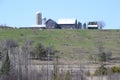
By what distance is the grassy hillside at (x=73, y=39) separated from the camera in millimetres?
63328

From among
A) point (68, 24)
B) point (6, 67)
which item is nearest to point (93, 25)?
point (68, 24)

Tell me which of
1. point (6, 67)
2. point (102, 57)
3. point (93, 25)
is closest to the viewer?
point (6, 67)

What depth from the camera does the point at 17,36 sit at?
70500mm

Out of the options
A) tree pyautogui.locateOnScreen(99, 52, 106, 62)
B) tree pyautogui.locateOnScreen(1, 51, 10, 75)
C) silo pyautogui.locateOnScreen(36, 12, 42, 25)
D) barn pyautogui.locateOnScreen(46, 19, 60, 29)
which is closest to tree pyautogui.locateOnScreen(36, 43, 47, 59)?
tree pyautogui.locateOnScreen(99, 52, 106, 62)

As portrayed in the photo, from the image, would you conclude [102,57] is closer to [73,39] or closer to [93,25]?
[73,39]

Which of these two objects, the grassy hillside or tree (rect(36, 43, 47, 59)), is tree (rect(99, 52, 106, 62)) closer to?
the grassy hillside

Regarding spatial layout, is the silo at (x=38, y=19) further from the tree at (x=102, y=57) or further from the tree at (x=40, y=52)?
the tree at (x=102, y=57)

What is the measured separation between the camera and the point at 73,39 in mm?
71875

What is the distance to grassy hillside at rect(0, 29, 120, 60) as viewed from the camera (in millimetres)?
63328

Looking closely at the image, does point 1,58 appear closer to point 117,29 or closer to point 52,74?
point 52,74

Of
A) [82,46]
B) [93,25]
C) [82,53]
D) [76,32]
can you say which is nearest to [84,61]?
[82,53]

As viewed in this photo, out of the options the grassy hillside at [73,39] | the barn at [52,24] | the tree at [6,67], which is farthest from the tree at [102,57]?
the barn at [52,24]

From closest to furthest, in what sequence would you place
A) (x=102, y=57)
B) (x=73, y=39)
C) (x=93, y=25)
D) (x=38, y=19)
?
(x=102, y=57) < (x=73, y=39) < (x=93, y=25) < (x=38, y=19)

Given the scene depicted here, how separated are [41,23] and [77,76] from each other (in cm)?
5722
